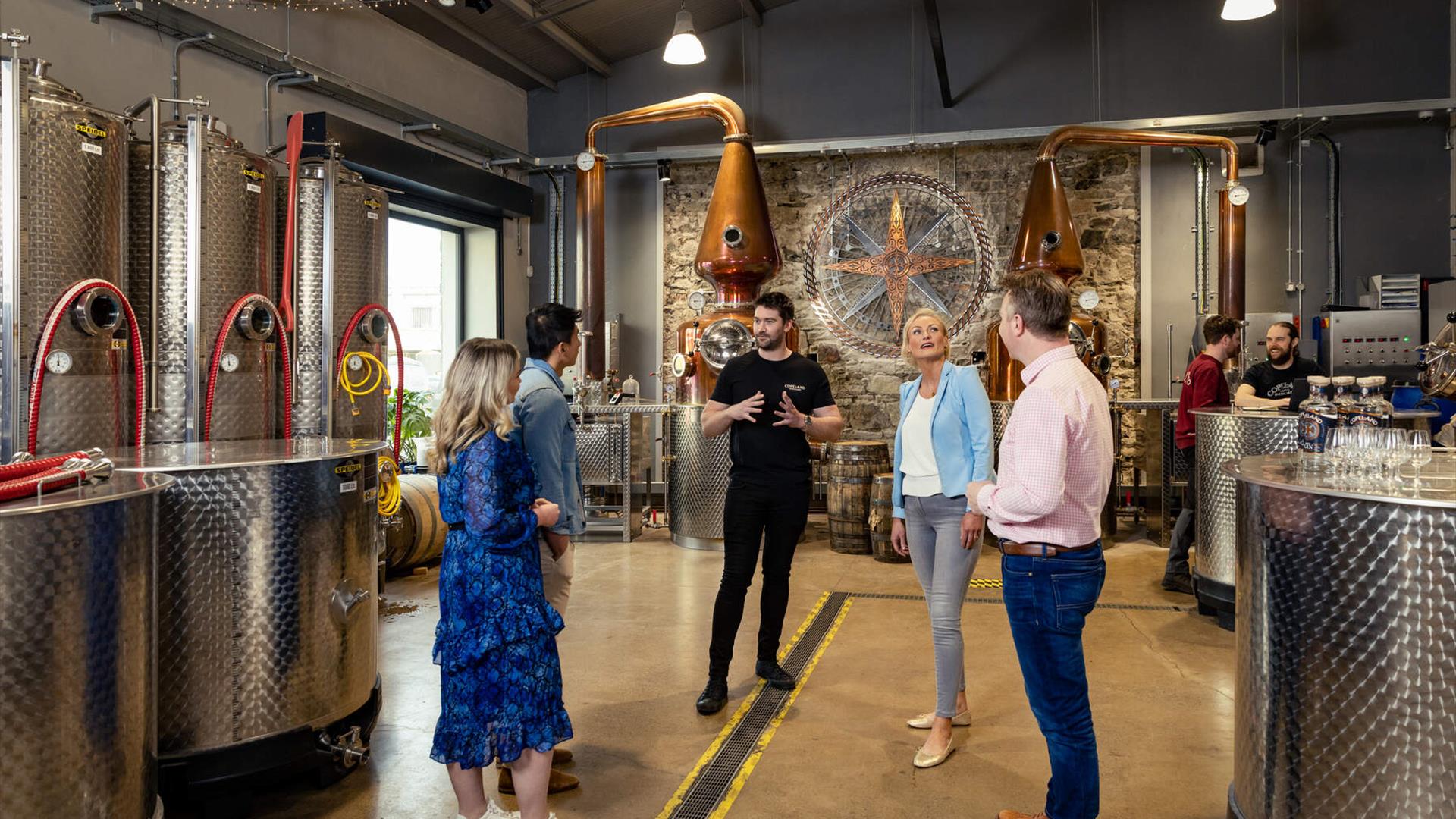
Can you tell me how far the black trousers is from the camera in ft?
11.9

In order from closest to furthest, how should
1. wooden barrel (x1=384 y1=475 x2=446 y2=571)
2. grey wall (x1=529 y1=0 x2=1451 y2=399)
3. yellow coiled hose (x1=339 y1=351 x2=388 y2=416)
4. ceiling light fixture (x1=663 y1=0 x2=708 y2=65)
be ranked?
yellow coiled hose (x1=339 y1=351 x2=388 y2=416) → wooden barrel (x1=384 y1=475 x2=446 y2=571) → ceiling light fixture (x1=663 y1=0 x2=708 y2=65) → grey wall (x1=529 y1=0 x2=1451 y2=399)

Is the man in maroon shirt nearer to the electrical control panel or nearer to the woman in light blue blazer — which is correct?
the electrical control panel

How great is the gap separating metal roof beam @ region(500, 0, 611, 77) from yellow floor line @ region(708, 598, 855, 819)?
5.62m

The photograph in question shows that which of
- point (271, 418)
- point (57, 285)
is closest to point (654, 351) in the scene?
point (271, 418)

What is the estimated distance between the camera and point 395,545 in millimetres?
5816

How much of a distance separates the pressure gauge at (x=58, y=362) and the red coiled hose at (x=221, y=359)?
0.68 m

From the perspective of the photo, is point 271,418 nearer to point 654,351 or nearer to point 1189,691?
point 1189,691

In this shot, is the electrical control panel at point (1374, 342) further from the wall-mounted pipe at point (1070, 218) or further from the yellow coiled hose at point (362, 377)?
the yellow coiled hose at point (362, 377)

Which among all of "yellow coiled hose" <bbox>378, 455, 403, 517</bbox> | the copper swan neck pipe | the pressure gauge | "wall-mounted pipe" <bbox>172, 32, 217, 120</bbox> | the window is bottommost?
"yellow coiled hose" <bbox>378, 455, 403, 517</bbox>

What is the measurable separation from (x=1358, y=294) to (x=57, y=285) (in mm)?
9150

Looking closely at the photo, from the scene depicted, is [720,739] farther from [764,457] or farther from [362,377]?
[362,377]

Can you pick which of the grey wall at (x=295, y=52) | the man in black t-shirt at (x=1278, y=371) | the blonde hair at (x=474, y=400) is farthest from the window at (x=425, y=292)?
the man in black t-shirt at (x=1278, y=371)

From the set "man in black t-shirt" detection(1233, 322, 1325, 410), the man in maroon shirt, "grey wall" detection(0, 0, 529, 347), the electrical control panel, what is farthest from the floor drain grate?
the electrical control panel

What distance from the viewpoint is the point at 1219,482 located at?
480 centimetres
